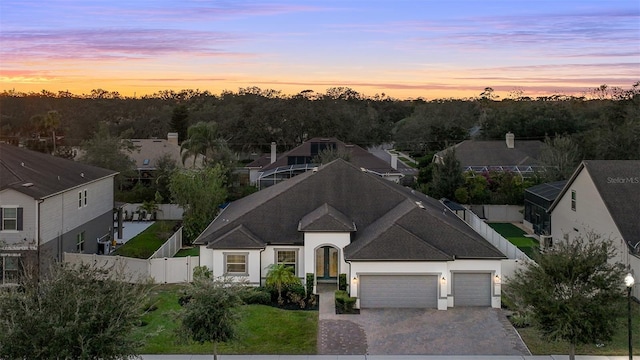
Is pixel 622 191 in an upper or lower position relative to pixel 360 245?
upper

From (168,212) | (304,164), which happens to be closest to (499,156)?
(304,164)

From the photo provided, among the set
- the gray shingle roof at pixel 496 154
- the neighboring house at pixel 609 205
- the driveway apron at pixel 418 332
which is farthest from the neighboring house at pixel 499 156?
the driveway apron at pixel 418 332

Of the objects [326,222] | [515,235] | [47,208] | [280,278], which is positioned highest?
[47,208]

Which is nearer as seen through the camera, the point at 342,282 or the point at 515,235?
the point at 342,282

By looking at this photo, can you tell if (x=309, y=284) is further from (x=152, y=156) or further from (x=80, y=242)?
(x=152, y=156)

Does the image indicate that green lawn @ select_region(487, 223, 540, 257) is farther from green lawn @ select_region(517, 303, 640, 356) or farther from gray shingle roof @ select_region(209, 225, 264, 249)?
gray shingle roof @ select_region(209, 225, 264, 249)

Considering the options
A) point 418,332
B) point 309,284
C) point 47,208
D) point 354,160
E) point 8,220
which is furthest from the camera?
point 354,160

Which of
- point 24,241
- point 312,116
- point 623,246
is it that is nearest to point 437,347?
point 623,246
